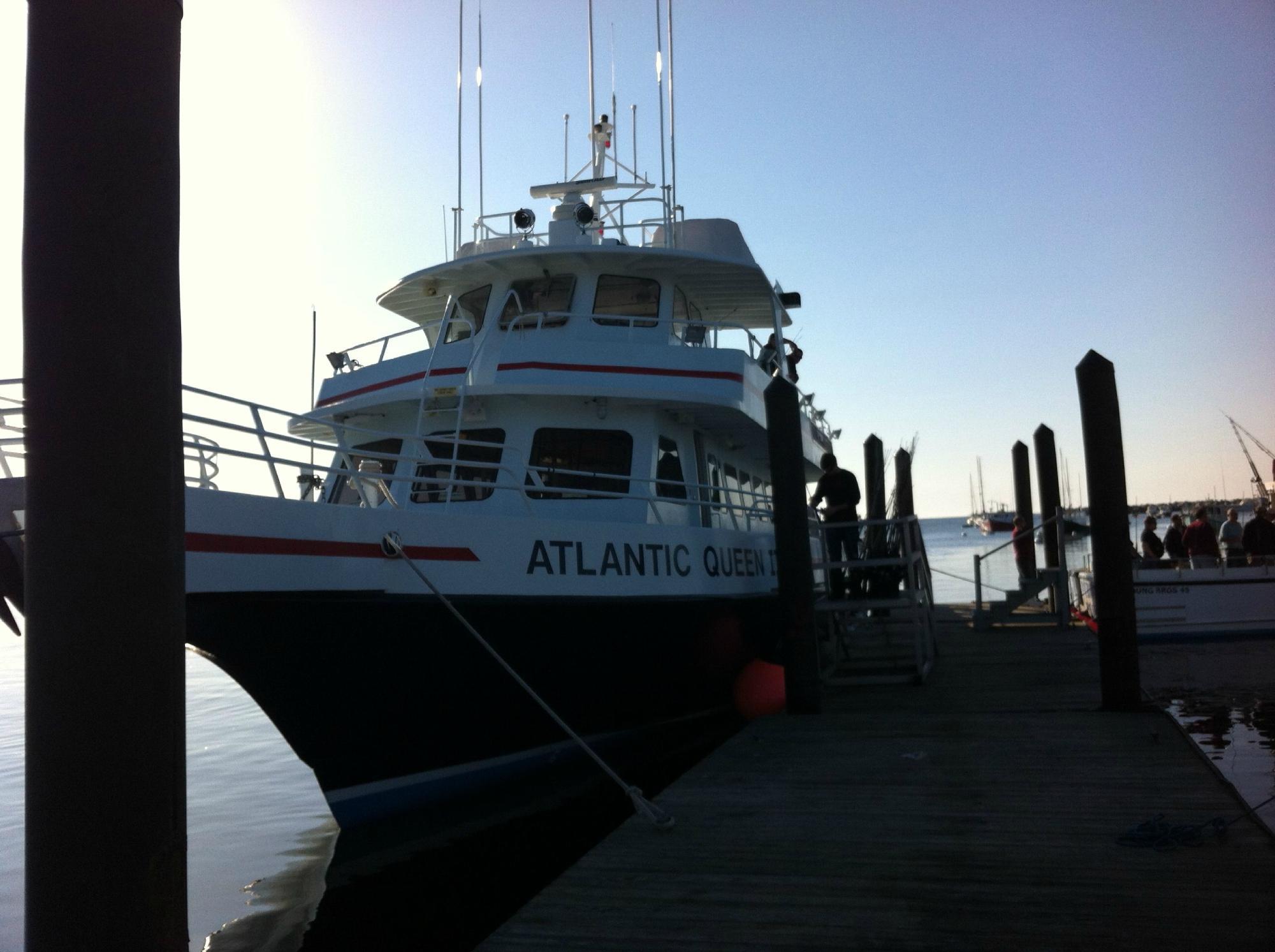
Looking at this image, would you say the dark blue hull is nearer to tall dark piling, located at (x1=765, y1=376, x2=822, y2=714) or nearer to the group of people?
tall dark piling, located at (x1=765, y1=376, x2=822, y2=714)

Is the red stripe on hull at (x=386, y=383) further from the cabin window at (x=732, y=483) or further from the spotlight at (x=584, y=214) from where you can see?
the cabin window at (x=732, y=483)

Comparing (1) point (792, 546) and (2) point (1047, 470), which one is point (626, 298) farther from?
Answer: (2) point (1047, 470)

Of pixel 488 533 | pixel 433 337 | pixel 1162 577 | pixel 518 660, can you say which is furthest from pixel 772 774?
pixel 1162 577

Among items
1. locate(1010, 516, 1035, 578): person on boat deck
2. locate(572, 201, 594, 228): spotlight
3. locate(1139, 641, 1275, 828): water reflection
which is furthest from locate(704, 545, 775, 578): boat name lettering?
locate(1010, 516, 1035, 578): person on boat deck

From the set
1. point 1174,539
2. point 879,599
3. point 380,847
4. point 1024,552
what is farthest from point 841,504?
point 1024,552

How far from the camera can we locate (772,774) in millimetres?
6641

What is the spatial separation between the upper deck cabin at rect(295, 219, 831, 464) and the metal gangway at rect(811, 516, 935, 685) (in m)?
1.71

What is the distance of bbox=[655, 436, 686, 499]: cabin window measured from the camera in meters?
10.1

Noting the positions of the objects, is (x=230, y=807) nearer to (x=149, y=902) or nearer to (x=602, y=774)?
(x=602, y=774)

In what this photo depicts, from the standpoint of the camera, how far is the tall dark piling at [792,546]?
332 inches

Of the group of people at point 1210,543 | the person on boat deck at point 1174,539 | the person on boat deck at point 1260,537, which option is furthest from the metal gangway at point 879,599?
the person on boat deck at point 1174,539

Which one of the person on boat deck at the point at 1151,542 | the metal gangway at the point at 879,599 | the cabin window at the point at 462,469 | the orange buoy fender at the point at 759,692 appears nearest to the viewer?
the cabin window at the point at 462,469

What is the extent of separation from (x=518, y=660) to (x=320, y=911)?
81.1 inches

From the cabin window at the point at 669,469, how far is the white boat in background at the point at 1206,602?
20.1ft
